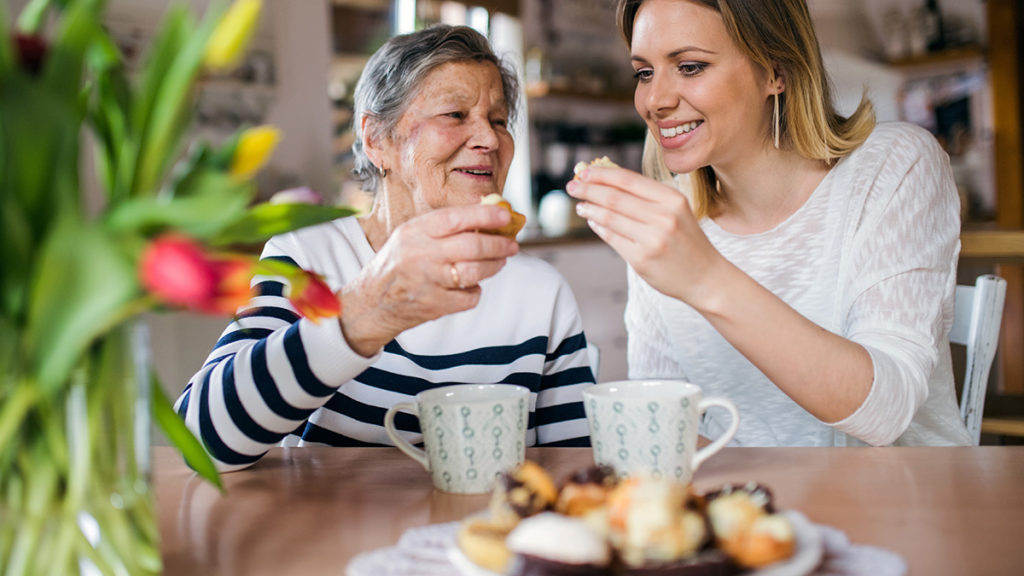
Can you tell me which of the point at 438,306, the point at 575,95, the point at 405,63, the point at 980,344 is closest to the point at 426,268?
the point at 438,306

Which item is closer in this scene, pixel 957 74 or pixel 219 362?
pixel 219 362

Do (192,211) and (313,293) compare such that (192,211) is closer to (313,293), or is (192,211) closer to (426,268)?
(313,293)

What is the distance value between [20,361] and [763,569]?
468mm

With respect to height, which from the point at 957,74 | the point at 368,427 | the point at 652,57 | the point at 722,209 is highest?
the point at 957,74

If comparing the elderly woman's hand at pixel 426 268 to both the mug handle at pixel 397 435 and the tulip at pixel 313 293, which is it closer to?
the mug handle at pixel 397 435

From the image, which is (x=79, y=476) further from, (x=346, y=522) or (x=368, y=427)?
(x=368, y=427)

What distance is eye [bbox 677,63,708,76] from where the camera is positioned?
4.61 feet

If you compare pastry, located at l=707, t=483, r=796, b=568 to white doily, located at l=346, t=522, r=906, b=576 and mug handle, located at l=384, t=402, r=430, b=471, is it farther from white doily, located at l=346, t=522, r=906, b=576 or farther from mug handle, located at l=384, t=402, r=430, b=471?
mug handle, located at l=384, t=402, r=430, b=471

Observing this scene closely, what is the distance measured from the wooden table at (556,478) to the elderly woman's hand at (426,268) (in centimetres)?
16

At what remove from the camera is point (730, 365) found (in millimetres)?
1507

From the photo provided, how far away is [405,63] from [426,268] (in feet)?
1.78

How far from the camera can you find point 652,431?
774 mm

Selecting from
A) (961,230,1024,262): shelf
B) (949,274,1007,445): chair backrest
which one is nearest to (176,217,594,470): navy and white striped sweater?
(949,274,1007,445): chair backrest

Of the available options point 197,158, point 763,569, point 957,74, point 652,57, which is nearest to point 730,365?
point 652,57
